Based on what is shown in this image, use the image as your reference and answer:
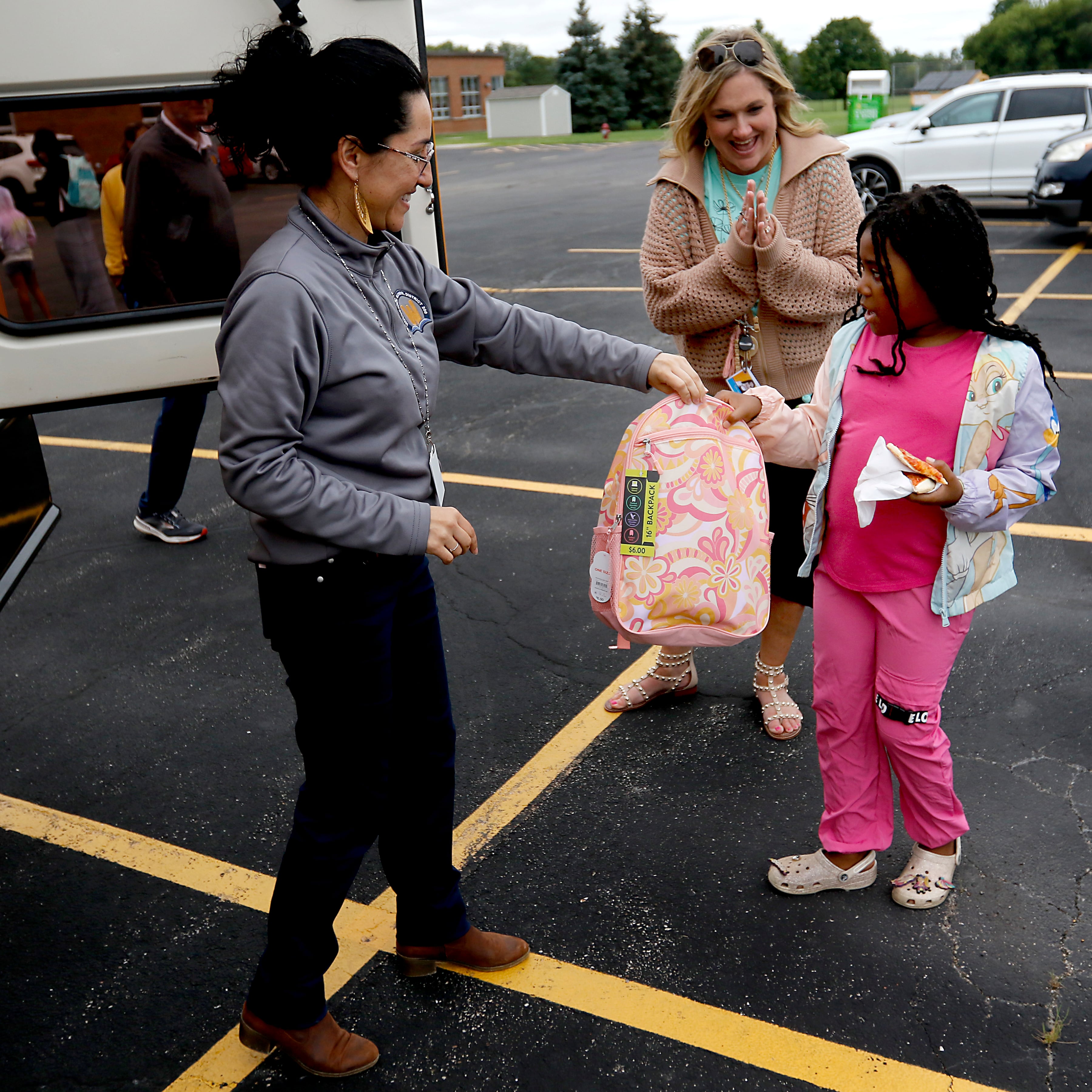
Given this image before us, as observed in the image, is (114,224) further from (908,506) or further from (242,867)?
(908,506)

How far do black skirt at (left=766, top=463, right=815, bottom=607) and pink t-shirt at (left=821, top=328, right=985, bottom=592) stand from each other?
2.18 feet

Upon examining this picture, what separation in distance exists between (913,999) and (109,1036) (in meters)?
1.88

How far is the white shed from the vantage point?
176 feet

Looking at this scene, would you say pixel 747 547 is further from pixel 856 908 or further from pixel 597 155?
pixel 597 155

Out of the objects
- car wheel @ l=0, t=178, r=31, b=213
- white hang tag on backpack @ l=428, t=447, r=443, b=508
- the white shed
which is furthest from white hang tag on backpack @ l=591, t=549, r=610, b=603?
the white shed

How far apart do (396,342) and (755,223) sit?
1326 mm

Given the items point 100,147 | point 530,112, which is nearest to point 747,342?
point 100,147

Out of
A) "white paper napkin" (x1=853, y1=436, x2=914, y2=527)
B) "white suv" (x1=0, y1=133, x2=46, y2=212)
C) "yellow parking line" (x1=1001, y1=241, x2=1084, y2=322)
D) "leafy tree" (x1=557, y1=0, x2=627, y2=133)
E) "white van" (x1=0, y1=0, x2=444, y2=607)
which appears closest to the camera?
"white paper napkin" (x1=853, y1=436, x2=914, y2=527)

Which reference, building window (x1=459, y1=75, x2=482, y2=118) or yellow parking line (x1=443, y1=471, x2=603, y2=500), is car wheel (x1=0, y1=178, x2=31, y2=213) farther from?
building window (x1=459, y1=75, x2=482, y2=118)

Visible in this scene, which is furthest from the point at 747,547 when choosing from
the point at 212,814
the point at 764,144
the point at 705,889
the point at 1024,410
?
the point at 212,814

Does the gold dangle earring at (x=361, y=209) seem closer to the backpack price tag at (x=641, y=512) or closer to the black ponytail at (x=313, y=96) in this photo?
the black ponytail at (x=313, y=96)

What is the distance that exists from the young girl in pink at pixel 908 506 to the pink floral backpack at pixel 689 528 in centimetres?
14

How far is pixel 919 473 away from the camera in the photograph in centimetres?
228

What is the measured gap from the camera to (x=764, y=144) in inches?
122
